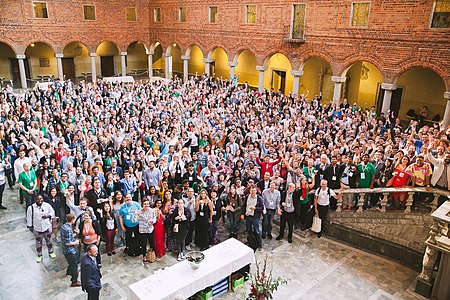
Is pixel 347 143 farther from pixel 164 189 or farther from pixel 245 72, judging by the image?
pixel 245 72

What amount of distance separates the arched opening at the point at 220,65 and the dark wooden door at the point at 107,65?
29.9 ft

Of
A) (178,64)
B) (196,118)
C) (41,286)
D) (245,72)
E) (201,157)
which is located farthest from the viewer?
(178,64)

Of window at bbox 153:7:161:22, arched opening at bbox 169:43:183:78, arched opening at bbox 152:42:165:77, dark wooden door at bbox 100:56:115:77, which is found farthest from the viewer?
arched opening at bbox 152:42:165:77

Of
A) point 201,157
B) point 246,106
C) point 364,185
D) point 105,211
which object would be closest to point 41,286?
point 105,211

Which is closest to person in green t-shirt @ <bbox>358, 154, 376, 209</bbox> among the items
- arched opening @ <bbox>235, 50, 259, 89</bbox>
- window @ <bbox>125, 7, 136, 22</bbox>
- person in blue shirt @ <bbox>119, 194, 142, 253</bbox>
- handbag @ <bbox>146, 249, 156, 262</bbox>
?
handbag @ <bbox>146, 249, 156, 262</bbox>

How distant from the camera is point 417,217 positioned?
28.7 ft

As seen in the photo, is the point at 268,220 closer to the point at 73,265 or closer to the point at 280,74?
the point at 73,265

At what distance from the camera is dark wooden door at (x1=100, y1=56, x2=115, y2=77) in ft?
106

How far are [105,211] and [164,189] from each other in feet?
5.54

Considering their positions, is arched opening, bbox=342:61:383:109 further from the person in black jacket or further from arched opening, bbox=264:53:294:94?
the person in black jacket

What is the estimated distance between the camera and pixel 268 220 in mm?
9203

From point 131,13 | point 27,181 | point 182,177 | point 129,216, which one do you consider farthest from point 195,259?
point 131,13

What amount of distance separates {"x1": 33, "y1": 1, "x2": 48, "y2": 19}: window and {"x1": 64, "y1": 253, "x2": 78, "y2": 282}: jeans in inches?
913

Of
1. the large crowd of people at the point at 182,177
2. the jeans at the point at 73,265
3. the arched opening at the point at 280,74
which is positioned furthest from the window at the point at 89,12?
the jeans at the point at 73,265
